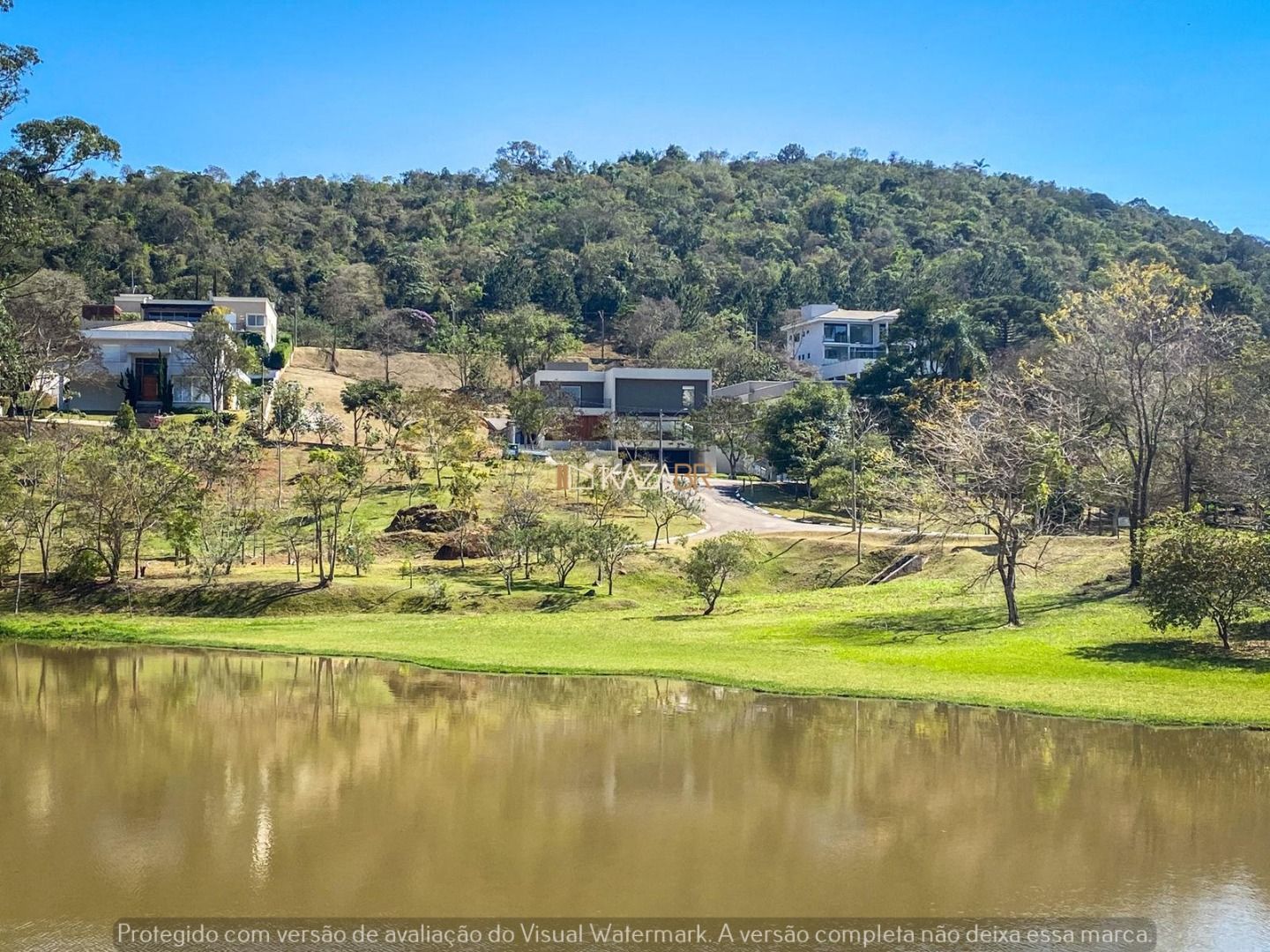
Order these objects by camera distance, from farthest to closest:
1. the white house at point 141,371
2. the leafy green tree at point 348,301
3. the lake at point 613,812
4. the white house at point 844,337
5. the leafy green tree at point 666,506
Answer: the leafy green tree at point 348,301 → the white house at point 844,337 → the white house at point 141,371 → the leafy green tree at point 666,506 → the lake at point 613,812

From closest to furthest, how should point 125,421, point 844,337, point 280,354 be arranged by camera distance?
point 125,421, point 280,354, point 844,337

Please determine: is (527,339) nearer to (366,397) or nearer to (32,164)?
(366,397)

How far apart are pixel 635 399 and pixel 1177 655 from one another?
61.3m

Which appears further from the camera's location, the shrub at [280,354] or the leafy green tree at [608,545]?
the shrub at [280,354]

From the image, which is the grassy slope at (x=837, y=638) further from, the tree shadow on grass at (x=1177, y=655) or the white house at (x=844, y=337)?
the white house at (x=844, y=337)

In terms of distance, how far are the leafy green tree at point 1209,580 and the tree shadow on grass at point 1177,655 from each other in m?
0.43

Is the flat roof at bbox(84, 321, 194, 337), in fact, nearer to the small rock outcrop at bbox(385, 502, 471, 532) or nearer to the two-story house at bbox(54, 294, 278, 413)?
the two-story house at bbox(54, 294, 278, 413)

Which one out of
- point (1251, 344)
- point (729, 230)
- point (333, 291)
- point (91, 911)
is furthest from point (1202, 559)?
point (729, 230)

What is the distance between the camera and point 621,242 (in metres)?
131

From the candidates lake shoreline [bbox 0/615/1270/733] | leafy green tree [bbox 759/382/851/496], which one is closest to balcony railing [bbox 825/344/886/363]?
leafy green tree [bbox 759/382/851/496]

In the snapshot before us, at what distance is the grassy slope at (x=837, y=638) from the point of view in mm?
22766

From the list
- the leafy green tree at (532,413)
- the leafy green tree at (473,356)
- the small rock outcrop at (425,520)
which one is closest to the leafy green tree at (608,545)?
the small rock outcrop at (425,520)

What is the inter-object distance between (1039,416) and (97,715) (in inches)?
1330

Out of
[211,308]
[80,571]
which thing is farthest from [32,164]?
[211,308]
